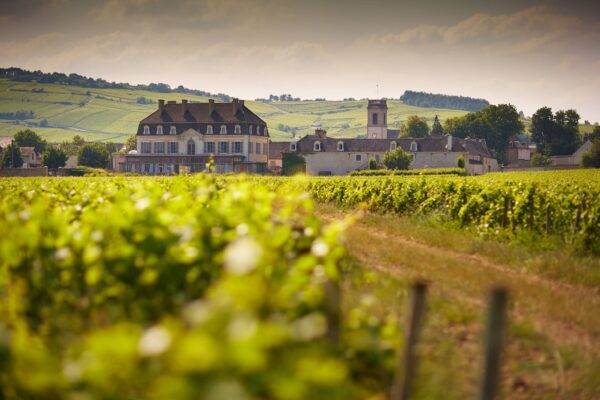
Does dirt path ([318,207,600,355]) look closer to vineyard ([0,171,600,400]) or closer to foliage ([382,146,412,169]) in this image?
vineyard ([0,171,600,400])

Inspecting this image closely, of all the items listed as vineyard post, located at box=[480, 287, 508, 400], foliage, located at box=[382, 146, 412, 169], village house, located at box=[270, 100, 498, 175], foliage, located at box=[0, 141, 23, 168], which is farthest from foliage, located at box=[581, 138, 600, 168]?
vineyard post, located at box=[480, 287, 508, 400]

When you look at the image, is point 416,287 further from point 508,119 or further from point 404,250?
point 508,119

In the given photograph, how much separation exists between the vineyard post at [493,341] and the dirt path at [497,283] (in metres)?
5.38

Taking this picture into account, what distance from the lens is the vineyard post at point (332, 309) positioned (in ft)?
14.9

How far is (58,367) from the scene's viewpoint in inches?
127

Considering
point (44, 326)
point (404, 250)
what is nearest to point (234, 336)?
point (44, 326)

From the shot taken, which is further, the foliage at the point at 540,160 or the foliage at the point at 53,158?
the foliage at the point at 540,160

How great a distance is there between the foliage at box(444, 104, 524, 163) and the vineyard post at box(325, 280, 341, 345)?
126m

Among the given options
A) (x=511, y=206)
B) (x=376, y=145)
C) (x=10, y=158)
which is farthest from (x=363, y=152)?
(x=511, y=206)

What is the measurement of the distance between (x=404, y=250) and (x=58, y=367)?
12.9 metres

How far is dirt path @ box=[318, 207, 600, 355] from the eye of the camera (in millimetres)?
9359

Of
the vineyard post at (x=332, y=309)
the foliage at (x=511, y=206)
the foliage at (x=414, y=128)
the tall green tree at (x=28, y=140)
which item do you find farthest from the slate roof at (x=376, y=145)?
the vineyard post at (x=332, y=309)

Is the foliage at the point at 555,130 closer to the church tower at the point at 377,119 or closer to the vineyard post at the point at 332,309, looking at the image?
the church tower at the point at 377,119

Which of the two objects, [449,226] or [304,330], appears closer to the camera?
[304,330]
